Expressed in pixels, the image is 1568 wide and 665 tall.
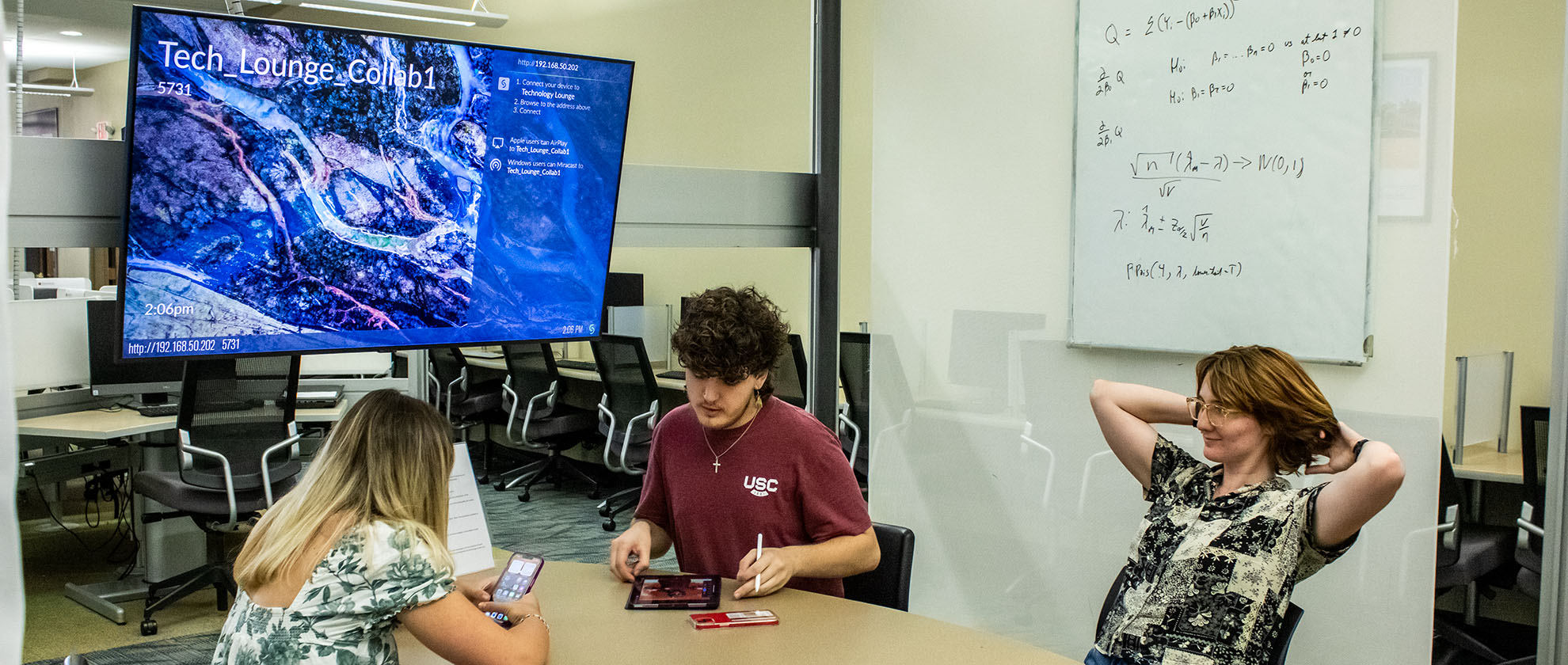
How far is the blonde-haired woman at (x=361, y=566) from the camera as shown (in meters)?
1.51

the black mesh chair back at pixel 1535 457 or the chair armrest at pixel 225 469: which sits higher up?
the black mesh chair back at pixel 1535 457

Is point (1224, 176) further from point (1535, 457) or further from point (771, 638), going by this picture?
point (771, 638)

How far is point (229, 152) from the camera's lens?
7.05 feet

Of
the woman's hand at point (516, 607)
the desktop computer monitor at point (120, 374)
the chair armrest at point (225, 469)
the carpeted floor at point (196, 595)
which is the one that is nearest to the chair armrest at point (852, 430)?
the carpeted floor at point (196, 595)

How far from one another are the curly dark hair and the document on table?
630 millimetres

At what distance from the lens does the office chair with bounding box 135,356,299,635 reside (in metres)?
4.31

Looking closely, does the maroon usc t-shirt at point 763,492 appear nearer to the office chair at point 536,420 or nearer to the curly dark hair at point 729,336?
the curly dark hair at point 729,336

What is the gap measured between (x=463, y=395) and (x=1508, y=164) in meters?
2.67

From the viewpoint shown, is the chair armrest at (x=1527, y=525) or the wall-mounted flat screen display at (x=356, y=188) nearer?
the wall-mounted flat screen display at (x=356, y=188)

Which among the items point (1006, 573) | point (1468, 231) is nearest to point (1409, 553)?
point (1468, 231)

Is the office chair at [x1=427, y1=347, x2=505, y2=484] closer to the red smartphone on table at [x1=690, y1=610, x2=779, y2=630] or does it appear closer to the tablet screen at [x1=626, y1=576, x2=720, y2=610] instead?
the tablet screen at [x1=626, y1=576, x2=720, y2=610]

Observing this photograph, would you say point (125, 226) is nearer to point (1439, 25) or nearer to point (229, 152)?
point (229, 152)

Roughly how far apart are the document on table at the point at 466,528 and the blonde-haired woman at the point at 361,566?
734 mm

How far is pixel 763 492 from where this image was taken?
2.18 meters
